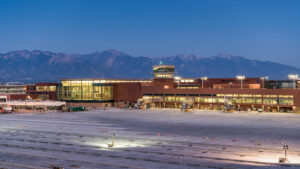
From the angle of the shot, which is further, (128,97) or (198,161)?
(128,97)

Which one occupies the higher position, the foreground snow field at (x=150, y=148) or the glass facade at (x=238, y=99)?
the glass facade at (x=238, y=99)

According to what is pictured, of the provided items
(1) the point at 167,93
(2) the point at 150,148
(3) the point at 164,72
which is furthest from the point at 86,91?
(2) the point at 150,148

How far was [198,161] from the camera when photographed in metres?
42.6

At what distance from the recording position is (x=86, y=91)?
15662 cm

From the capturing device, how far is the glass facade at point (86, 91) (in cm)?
15400

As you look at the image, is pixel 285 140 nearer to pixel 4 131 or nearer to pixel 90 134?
pixel 90 134

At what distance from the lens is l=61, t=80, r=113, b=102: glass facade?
15400cm

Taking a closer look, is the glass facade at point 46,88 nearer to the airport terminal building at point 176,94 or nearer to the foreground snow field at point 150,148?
the airport terminal building at point 176,94

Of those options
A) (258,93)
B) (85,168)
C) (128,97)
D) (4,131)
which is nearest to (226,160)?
(85,168)

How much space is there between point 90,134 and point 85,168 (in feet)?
86.8

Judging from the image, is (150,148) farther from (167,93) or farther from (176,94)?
(167,93)

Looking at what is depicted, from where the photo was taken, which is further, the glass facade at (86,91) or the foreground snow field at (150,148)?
the glass facade at (86,91)

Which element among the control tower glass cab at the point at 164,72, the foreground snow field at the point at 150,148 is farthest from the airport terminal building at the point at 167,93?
the foreground snow field at the point at 150,148

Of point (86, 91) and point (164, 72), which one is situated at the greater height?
point (164, 72)
